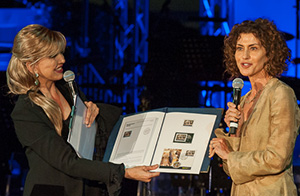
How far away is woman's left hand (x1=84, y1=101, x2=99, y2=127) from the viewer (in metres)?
2.43

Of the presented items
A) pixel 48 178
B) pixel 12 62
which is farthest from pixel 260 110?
pixel 12 62

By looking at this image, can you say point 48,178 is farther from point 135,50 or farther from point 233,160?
point 135,50

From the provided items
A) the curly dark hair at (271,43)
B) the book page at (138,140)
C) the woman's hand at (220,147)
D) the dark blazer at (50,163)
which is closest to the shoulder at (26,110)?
the dark blazer at (50,163)

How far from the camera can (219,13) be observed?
19.2 feet

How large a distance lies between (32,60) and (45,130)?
344 mm

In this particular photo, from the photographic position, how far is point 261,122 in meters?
2.13

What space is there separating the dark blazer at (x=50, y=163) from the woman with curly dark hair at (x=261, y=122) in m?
0.52

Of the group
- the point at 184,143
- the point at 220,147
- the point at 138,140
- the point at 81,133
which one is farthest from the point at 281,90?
the point at 81,133

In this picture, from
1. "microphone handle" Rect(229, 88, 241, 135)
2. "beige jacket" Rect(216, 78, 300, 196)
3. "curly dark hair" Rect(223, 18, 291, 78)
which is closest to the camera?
"beige jacket" Rect(216, 78, 300, 196)

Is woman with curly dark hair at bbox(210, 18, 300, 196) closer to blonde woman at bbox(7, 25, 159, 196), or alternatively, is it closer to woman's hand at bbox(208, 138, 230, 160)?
woman's hand at bbox(208, 138, 230, 160)

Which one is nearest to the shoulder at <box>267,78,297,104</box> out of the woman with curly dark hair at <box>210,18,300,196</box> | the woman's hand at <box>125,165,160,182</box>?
the woman with curly dark hair at <box>210,18,300,196</box>

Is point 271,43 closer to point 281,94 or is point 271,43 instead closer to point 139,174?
point 281,94

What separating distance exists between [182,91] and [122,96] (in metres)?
0.80

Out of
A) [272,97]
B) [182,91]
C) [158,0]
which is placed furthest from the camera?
[158,0]
